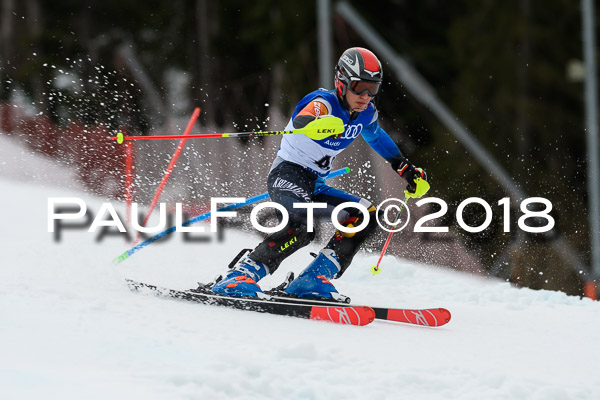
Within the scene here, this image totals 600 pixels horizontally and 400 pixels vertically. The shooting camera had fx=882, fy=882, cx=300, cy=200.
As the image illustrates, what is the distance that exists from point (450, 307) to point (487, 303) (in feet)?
1.44

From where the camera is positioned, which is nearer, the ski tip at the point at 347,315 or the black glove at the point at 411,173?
the ski tip at the point at 347,315

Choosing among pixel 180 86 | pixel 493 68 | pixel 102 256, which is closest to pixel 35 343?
pixel 102 256

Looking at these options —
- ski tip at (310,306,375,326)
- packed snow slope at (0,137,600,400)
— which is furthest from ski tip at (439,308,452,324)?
ski tip at (310,306,375,326)

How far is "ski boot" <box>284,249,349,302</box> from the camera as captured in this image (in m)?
5.82

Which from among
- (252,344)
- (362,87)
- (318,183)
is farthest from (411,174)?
(252,344)

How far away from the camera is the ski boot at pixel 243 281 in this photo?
18.6 feet

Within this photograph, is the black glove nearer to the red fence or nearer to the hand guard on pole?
the hand guard on pole

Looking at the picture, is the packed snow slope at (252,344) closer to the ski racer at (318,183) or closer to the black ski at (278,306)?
the black ski at (278,306)

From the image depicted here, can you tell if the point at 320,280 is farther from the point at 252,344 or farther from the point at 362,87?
the point at 252,344

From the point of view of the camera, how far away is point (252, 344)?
14.4 feet

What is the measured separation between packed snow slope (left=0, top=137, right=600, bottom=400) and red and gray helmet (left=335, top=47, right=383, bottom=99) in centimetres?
148

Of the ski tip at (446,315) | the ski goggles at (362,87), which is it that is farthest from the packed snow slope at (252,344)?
the ski goggles at (362,87)

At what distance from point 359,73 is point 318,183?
0.87 metres

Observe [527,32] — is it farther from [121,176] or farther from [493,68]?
[121,176]
